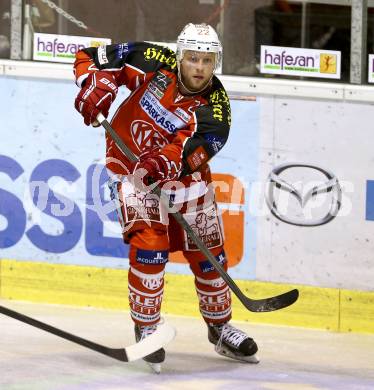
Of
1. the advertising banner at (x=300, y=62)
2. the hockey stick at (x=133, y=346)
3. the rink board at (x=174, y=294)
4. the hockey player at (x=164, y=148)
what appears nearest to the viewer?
the hockey stick at (x=133, y=346)

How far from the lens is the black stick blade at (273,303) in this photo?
4.43 m

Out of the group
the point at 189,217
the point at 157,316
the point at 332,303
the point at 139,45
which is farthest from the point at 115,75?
the point at 332,303

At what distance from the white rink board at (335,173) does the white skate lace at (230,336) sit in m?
0.84

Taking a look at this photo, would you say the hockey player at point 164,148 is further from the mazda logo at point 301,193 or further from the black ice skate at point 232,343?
the mazda logo at point 301,193

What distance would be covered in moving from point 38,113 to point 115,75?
130 cm

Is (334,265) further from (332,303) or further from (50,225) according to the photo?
(50,225)

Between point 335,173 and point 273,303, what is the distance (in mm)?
1051

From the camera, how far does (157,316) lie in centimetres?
428

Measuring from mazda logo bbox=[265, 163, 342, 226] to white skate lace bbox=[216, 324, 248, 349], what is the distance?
0.93 metres

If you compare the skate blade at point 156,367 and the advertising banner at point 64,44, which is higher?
the advertising banner at point 64,44

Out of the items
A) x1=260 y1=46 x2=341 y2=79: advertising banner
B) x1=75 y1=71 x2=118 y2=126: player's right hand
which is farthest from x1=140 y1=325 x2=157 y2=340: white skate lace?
x1=260 y1=46 x2=341 y2=79: advertising banner

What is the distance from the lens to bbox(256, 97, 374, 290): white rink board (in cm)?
527

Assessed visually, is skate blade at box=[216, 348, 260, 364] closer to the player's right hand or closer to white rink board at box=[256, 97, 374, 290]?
white rink board at box=[256, 97, 374, 290]

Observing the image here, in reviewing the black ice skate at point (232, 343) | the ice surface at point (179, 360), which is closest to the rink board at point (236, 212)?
the ice surface at point (179, 360)
